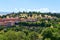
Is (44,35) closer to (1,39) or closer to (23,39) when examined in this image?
(23,39)

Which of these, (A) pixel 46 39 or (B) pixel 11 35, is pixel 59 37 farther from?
(B) pixel 11 35

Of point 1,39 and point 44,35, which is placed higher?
point 1,39

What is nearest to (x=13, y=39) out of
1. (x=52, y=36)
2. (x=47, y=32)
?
(x=52, y=36)

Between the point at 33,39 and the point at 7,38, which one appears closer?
the point at 7,38

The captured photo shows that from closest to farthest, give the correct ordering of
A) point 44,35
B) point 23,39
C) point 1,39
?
point 1,39 → point 23,39 → point 44,35

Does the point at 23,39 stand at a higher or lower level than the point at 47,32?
higher

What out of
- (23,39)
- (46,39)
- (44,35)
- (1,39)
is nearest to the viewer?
(1,39)

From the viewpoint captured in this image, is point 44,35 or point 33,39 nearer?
point 33,39

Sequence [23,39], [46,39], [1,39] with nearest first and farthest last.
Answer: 1. [1,39]
2. [23,39]
3. [46,39]

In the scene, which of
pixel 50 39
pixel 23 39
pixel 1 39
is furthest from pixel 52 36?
pixel 1 39
